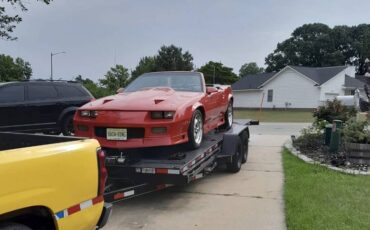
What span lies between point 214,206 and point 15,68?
54065 millimetres

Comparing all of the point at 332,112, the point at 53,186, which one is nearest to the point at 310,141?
the point at 332,112

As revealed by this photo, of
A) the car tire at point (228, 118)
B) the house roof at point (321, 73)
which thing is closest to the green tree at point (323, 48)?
the house roof at point (321, 73)

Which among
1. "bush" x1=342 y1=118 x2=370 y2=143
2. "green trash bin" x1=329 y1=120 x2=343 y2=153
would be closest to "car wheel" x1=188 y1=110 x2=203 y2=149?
"bush" x1=342 y1=118 x2=370 y2=143

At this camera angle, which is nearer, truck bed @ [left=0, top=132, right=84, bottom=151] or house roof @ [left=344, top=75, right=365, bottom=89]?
truck bed @ [left=0, top=132, right=84, bottom=151]

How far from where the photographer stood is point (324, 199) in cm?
654

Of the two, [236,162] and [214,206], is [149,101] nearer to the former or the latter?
[214,206]

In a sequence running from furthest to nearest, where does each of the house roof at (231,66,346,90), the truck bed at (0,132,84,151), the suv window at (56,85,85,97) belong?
the house roof at (231,66,346,90), the suv window at (56,85,85,97), the truck bed at (0,132,84,151)

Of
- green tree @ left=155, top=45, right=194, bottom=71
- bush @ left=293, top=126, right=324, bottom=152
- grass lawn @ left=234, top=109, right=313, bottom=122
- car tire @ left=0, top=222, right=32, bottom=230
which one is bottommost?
grass lawn @ left=234, top=109, right=313, bottom=122

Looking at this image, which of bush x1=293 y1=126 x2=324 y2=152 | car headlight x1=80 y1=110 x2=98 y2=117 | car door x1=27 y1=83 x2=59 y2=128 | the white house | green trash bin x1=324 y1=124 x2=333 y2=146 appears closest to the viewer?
car headlight x1=80 y1=110 x2=98 y2=117

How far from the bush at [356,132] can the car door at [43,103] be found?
7180 millimetres

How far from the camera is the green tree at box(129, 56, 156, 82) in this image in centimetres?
5891

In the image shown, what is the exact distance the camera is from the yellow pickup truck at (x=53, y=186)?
9.30 ft

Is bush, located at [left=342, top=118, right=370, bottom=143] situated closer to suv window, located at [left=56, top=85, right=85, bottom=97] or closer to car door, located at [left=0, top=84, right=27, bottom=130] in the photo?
suv window, located at [left=56, top=85, right=85, bottom=97]

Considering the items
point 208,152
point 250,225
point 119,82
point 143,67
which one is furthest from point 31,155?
point 143,67
